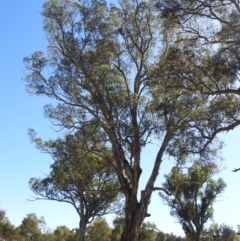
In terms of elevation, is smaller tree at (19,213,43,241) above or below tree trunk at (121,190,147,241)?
above

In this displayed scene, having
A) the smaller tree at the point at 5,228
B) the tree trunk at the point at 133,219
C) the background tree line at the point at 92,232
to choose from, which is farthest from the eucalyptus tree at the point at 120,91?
the smaller tree at the point at 5,228

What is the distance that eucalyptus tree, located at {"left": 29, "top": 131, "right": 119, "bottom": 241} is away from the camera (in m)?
20.5

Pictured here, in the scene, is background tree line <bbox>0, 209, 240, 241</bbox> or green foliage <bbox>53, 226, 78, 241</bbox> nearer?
background tree line <bbox>0, 209, 240, 241</bbox>

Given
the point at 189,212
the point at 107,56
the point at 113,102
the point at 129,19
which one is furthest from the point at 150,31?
the point at 189,212

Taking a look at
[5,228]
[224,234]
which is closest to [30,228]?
[5,228]

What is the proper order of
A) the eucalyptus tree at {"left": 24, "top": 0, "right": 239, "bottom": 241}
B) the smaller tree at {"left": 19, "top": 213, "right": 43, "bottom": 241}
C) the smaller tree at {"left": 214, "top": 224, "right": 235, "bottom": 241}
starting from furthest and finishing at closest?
the smaller tree at {"left": 19, "top": 213, "right": 43, "bottom": 241} → the smaller tree at {"left": 214, "top": 224, "right": 235, "bottom": 241} → the eucalyptus tree at {"left": 24, "top": 0, "right": 239, "bottom": 241}

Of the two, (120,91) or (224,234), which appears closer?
(120,91)

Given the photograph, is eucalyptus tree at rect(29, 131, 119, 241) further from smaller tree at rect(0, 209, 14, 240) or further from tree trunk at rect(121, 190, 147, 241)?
smaller tree at rect(0, 209, 14, 240)

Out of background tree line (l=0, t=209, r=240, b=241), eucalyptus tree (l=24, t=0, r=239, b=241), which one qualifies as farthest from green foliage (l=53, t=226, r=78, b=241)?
eucalyptus tree (l=24, t=0, r=239, b=241)

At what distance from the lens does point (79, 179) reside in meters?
27.2

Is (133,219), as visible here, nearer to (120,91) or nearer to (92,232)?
(120,91)

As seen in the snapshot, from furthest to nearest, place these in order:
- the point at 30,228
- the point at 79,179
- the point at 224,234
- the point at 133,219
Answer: the point at 30,228, the point at 224,234, the point at 79,179, the point at 133,219

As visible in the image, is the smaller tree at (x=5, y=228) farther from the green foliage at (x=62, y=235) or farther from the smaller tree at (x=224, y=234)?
the smaller tree at (x=224, y=234)

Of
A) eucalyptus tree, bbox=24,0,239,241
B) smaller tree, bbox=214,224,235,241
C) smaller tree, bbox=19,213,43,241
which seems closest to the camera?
eucalyptus tree, bbox=24,0,239,241
